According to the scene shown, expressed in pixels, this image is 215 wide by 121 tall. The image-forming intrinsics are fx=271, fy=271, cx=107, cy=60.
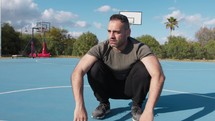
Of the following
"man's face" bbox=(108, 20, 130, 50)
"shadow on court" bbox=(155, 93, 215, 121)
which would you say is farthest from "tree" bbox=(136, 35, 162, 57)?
"man's face" bbox=(108, 20, 130, 50)

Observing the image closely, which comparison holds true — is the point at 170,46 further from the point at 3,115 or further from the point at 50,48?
the point at 3,115

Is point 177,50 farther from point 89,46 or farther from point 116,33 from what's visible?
point 116,33

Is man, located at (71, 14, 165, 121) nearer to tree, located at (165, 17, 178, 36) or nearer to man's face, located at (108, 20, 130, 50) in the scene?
man's face, located at (108, 20, 130, 50)

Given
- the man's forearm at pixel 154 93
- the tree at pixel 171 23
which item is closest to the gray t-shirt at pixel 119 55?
the man's forearm at pixel 154 93

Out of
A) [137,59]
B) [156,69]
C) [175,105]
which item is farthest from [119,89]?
[175,105]

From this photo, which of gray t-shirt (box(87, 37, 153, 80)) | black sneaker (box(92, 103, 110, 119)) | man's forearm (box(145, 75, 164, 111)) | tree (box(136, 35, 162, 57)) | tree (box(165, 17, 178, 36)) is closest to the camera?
man's forearm (box(145, 75, 164, 111))

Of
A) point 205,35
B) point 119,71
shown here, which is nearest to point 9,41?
point 119,71

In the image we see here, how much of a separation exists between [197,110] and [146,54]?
4.72 ft

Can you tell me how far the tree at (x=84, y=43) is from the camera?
91.4 ft

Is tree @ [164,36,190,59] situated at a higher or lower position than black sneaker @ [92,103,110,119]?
higher

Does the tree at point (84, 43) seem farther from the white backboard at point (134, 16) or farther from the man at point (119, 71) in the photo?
the man at point (119, 71)

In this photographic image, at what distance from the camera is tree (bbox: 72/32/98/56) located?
27.9 meters

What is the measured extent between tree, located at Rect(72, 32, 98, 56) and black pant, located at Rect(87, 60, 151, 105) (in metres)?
24.6

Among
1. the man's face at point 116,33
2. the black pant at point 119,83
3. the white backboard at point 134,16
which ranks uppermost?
the white backboard at point 134,16
